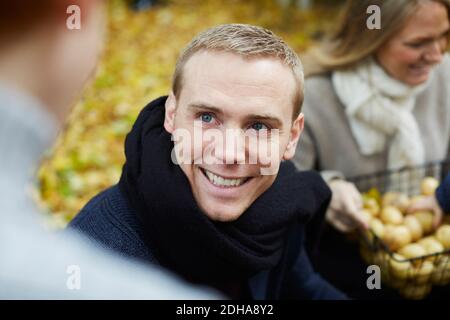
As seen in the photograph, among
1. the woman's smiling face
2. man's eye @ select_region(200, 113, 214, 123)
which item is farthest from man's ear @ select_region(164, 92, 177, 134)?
the woman's smiling face

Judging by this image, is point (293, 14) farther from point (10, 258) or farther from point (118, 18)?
point (10, 258)

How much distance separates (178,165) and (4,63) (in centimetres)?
62

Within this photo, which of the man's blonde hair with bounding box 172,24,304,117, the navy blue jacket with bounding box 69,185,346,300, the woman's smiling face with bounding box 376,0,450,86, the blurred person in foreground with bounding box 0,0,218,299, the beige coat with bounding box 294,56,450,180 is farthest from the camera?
the beige coat with bounding box 294,56,450,180

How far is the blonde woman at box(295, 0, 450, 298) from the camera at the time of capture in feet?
6.26

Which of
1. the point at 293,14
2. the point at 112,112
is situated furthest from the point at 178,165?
the point at 293,14

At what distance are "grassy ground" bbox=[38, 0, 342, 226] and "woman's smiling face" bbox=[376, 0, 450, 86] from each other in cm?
184

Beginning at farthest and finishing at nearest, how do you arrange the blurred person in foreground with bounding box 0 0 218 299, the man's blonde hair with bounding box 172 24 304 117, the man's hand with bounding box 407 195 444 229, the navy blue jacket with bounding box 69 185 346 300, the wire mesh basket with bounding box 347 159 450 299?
1. the man's hand with bounding box 407 195 444 229
2. the wire mesh basket with bounding box 347 159 450 299
3. the navy blue jacket with bounding box 69 185 346 300
4. the man's blonde hair with bounding box 172 24 304 117
5. the blurred person in foreground with bounding box 0 0 218 299

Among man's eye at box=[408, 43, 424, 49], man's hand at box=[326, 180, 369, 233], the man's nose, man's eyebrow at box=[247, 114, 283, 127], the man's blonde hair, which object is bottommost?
man's hand at box=[326, 180, 369, 233]

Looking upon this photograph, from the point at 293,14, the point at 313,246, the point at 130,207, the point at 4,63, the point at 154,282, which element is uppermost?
the point at 293,14

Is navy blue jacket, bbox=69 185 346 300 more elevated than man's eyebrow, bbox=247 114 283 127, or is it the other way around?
man's eyebrow, bbox=247 114 283 127

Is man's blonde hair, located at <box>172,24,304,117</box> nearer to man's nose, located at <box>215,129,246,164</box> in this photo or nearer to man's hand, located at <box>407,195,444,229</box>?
man's nose, located at <box>215,129,246,164</box>

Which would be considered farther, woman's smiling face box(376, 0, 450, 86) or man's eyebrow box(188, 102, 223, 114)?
woman's smiling face box(376, 0, 450, 86)

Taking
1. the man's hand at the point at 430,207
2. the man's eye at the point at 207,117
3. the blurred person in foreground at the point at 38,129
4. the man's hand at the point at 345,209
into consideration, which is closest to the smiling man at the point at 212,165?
the man's eye at the point at 207,117

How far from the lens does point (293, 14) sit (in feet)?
17.9
